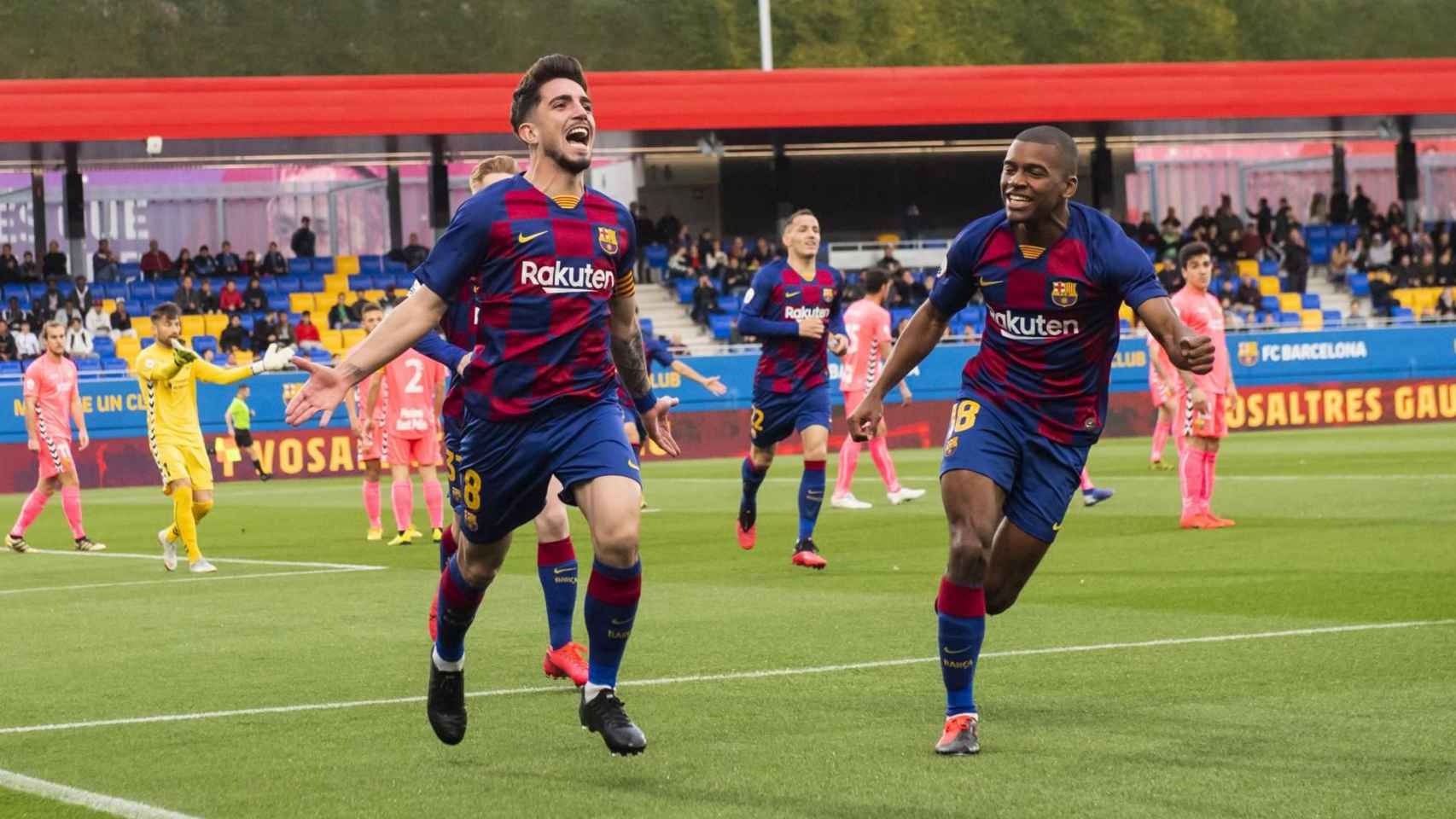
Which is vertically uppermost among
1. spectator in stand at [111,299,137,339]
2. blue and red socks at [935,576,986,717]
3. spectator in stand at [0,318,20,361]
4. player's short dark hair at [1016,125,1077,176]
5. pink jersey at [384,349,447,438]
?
spectator in stand at [111,299,137,339]

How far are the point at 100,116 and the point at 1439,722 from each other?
1438 inches

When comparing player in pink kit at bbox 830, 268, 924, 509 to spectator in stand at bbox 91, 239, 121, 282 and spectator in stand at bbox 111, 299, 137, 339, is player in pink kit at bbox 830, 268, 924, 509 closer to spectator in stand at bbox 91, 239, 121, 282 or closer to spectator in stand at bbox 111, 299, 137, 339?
spectator in stand at bbox 111, 299, 137, 339

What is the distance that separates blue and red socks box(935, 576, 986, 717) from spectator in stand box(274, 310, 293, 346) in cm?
2965

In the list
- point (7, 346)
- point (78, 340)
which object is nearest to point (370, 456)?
point (7, 346)

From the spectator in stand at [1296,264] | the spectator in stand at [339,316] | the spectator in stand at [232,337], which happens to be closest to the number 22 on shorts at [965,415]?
the spectator in stand at [232,337]

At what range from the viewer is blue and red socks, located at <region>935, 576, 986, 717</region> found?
711cm

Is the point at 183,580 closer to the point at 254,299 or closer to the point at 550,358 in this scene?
the point at 550,358

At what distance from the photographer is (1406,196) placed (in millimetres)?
48906

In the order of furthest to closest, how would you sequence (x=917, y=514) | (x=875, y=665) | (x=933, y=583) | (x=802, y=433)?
(x=917, y=514) < (x=802, y=433) < (x=933, y=583) < (x=875, y=665)

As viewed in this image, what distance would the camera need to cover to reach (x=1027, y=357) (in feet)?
25.2

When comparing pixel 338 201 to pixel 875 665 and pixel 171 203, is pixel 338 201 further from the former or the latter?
pixel 875 665

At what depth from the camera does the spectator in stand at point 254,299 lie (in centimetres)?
3922

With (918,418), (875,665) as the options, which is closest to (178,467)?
(875,665)

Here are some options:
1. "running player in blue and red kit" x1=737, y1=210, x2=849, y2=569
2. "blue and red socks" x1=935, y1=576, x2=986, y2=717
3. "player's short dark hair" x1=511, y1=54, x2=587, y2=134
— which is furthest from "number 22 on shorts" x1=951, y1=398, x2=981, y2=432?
"running player in blue and red kit" x1=737, y1=210, x2=849, y2=569
